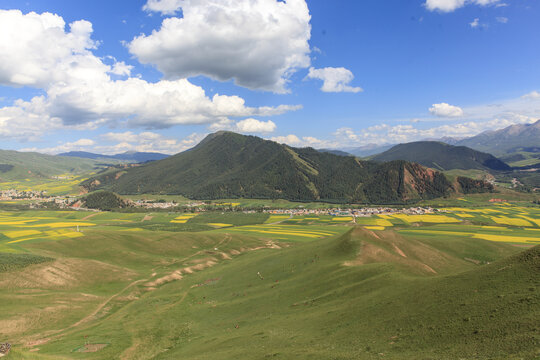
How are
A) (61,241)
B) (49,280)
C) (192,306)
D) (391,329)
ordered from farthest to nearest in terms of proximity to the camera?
(61,241) < (49,280) < (192,306) < (391,329)

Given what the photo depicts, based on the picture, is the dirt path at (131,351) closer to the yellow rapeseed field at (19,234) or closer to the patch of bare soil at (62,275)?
the patch of bare soil at (62,275)

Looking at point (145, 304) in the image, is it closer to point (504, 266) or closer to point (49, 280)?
point (49, 280)

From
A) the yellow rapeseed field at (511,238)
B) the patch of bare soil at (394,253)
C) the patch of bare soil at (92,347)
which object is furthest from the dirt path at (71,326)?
the yellow rapeseed field at (511,238)

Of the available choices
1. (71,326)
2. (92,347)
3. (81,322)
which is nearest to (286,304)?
(92,347)

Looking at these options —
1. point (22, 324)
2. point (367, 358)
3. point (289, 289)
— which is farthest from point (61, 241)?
point (367, 358)

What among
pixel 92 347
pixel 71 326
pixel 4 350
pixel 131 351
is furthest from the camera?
pixel 71 326

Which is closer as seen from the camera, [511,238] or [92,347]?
[92,347]

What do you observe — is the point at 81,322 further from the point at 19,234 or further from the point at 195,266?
the point at 19,234

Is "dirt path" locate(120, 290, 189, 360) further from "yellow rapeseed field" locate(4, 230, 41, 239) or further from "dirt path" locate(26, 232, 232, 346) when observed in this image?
"yellow rapeseed field" locate(4, 230, 41, 239)
